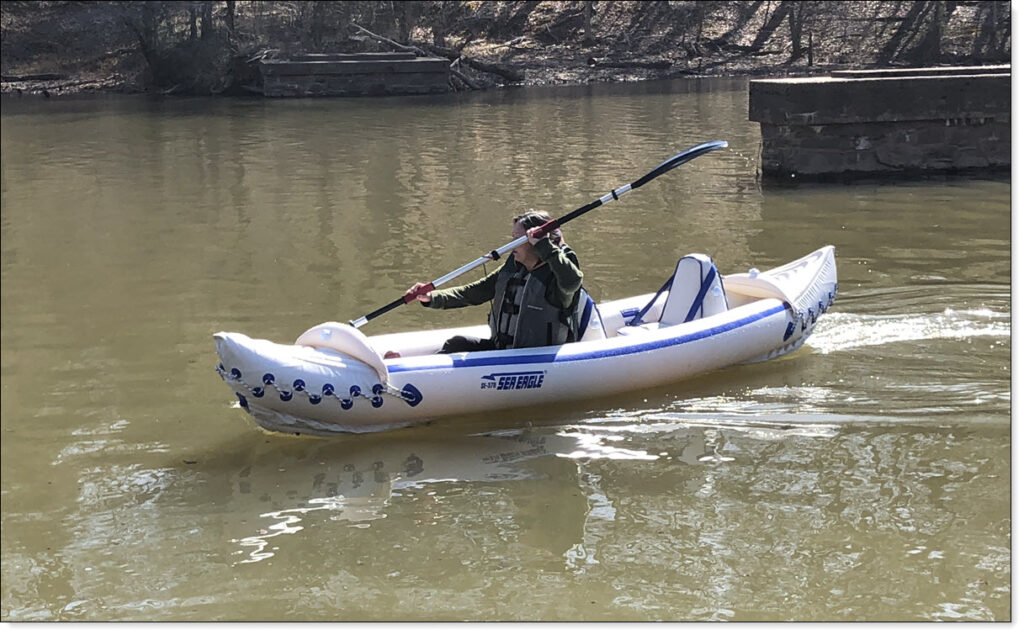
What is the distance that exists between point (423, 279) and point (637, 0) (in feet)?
92.0

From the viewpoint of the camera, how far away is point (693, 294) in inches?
306

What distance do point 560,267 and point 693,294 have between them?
4.35ft

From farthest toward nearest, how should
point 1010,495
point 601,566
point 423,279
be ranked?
point 423,279 < point 1010,495 < point 601,566

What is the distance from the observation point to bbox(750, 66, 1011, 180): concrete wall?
539 inches

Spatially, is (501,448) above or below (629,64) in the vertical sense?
below

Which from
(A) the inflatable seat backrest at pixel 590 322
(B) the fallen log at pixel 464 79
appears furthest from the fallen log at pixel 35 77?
(A) the inflatable seat backrest at pixel 590 322

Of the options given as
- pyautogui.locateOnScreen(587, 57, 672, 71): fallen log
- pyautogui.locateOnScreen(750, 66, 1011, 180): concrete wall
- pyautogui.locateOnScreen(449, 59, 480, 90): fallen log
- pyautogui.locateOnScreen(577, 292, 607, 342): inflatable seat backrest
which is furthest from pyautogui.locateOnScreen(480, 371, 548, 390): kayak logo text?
pyautogui.locateOnScreen(587, 57, 672, 71): fallen log

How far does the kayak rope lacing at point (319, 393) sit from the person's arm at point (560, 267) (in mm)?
939

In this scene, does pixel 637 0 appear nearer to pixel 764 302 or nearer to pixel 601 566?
pixel 764 302

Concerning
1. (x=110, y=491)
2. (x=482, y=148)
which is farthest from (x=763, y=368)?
(x=482, y=148)

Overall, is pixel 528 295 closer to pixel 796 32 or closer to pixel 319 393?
pixel 319 393

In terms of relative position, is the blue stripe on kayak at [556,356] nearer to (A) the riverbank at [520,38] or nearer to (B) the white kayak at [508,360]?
(B) the white kayak at [508,360]

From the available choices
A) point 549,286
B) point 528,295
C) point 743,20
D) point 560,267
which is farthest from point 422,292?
point 743,20

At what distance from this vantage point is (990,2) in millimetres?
33094
